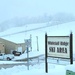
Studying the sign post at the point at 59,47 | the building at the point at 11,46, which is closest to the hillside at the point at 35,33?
the building at the point at 11,46

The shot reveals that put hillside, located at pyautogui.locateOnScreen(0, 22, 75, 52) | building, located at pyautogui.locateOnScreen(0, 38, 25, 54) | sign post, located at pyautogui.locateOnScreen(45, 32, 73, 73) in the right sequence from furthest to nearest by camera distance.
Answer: hillside, located at pyautogui.locateOnScreen(0, 22, 75, 52)
building, located at pyautogui.locateOnScreen(0, 38, 25, 54)
sign post, located at pyautogui.locateOnScreen(45, 32, 73, 73)

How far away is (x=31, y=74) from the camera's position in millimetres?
6887

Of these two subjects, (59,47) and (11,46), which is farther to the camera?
Result: (11,46)

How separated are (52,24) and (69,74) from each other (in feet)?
201

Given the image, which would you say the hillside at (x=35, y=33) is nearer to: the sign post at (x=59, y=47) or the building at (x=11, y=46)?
the building at (x=11, y=46)

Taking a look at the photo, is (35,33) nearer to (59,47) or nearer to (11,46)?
(11,46)

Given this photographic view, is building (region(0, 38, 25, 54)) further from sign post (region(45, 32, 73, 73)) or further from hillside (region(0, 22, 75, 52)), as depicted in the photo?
sign post (region(45, 32, 73, 73))

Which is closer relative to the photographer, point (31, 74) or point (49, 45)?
point (31, 74)

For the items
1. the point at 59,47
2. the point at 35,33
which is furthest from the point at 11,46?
the point at 35,33

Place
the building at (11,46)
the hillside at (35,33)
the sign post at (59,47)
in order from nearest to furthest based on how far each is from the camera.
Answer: the sign post at (59,47) → the building at (11,46) → the hillside at (35,33)

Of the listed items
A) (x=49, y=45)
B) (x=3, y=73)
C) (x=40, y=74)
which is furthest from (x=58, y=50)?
(x=3, y=73)

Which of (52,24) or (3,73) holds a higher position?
(52,24)

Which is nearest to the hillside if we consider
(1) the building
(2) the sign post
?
(1) the building

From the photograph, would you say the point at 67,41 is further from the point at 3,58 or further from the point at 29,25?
the point at 29,25
